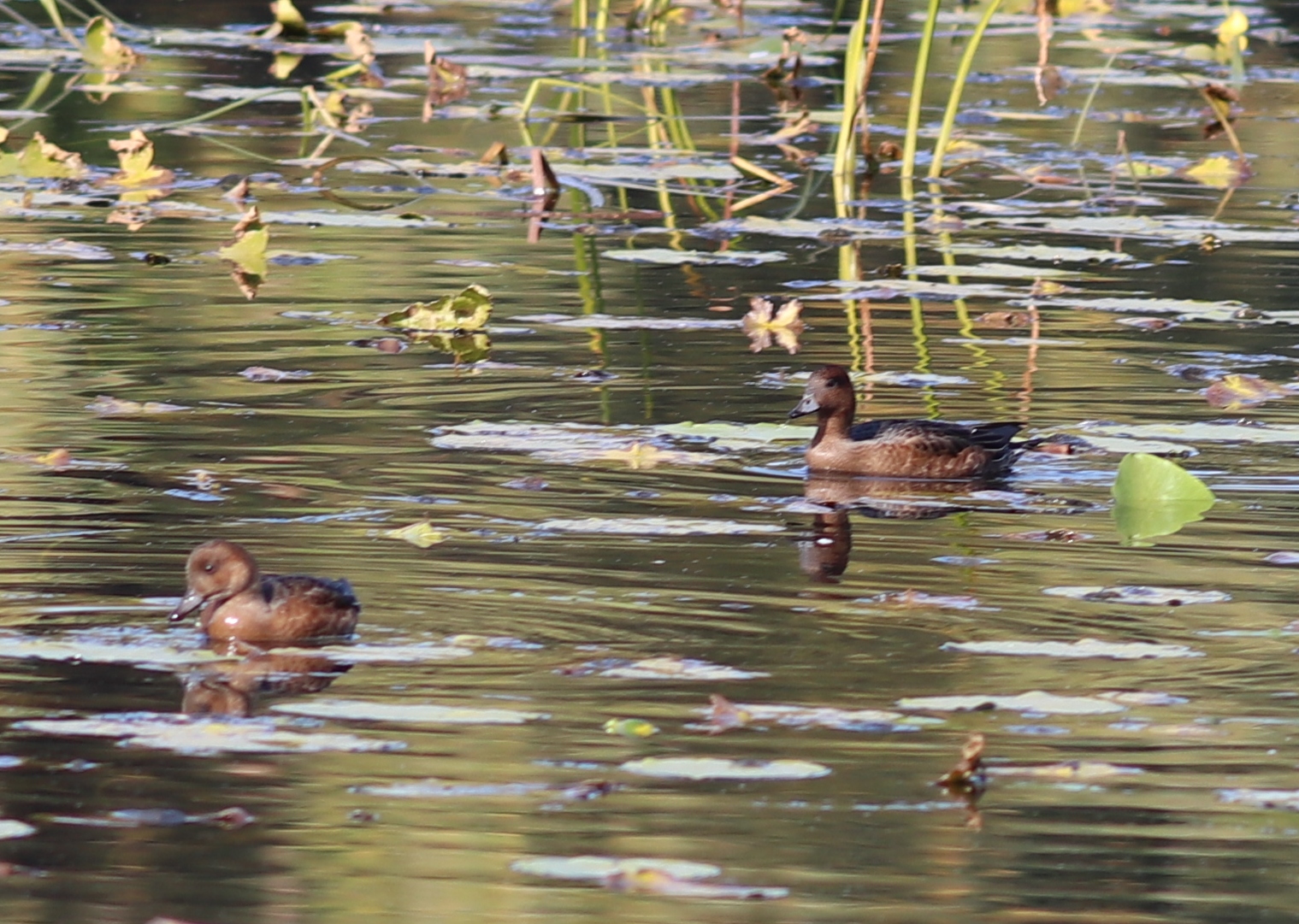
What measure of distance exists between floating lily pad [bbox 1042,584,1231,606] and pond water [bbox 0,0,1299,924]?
24mm

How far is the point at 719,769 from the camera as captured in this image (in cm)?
553

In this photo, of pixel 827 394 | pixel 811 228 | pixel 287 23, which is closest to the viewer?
pixel 827 394

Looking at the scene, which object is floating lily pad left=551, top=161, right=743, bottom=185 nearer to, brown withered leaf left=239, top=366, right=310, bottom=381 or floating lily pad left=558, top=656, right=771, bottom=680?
brown withered leaf left=239, top=366, right=310, bottom=381

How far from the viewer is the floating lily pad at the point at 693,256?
1304 cm

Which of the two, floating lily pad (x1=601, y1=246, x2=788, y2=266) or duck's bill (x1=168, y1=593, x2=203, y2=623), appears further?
floating lily pad (x1=601, y1=246, x2=788, y2=266)

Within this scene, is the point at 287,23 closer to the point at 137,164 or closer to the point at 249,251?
the point at 137,164

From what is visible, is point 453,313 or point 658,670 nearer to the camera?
point 658,670

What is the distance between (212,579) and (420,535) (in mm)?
1168

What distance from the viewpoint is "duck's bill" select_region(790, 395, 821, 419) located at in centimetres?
948

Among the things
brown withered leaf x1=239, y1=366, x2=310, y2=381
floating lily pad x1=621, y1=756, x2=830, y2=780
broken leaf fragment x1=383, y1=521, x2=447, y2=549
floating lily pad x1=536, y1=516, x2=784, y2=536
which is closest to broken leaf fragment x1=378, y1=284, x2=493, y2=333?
brown withered leaf x1=239, y1=366, x2=310, y2=381

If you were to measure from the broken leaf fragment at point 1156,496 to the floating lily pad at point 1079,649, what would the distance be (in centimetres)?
154

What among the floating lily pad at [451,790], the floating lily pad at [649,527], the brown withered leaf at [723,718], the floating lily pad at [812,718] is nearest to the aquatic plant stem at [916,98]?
the floating lily pad at [649,527]

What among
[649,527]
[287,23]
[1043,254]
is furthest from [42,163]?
[649,527]

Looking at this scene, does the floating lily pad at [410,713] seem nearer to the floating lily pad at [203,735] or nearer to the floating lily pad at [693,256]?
the floating lily pad at [203,735]
